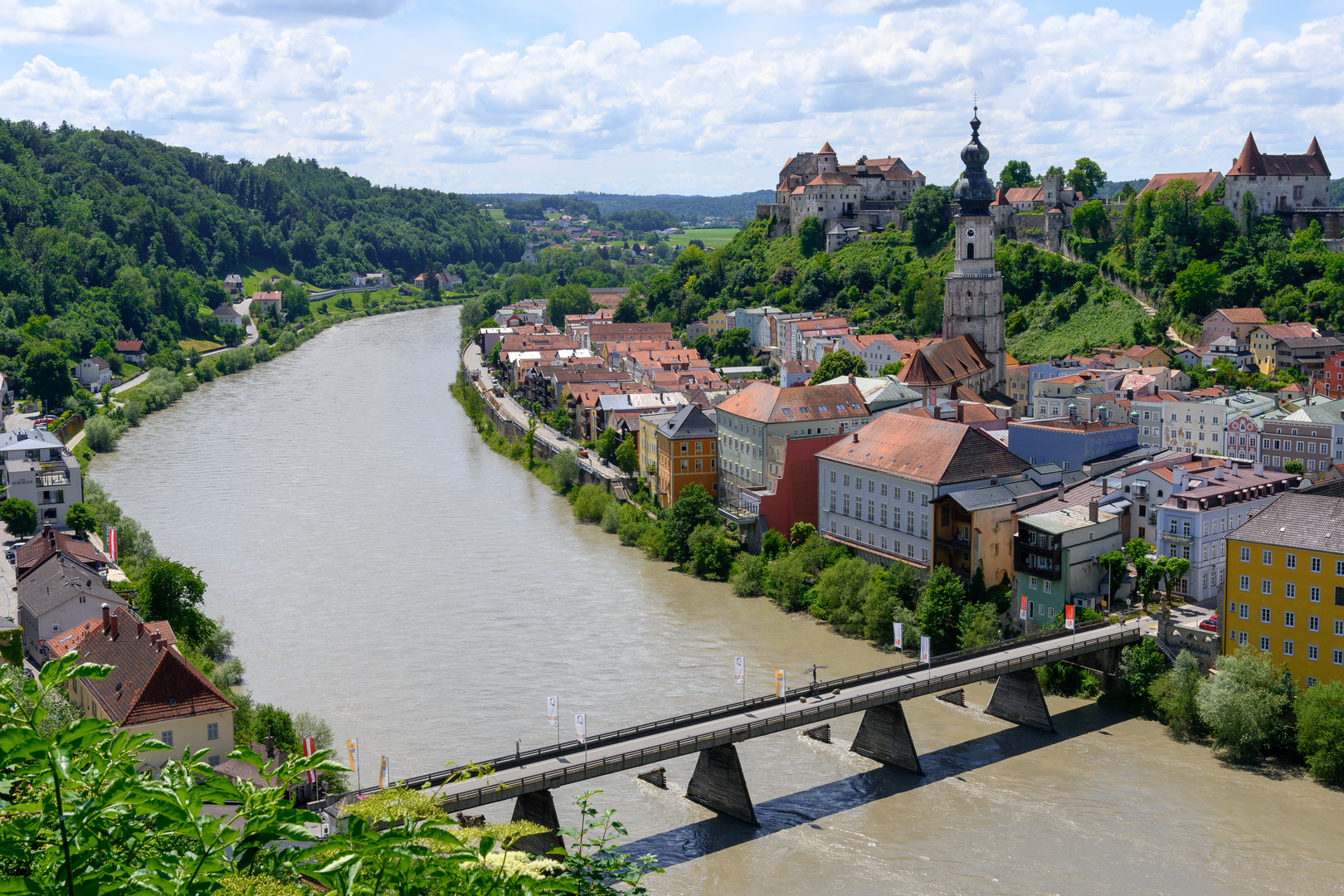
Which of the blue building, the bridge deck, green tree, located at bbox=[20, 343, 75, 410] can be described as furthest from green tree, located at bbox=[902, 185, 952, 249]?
the bridge deck

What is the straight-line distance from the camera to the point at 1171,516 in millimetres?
28531

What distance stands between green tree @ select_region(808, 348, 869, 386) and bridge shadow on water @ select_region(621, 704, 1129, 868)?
28.9m

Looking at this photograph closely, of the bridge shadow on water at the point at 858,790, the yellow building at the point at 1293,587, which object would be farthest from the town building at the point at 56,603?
the yellow building at the point at 1293,587

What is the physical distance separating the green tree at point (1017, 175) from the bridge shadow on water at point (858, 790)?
5892cm

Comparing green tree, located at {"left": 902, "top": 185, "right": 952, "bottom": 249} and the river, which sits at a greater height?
green tree, located at {"left": 902, "top": 185, "right": 952, "bottom": 249}

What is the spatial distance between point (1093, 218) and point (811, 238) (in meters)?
20.7

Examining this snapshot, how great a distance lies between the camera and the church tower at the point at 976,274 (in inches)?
2325

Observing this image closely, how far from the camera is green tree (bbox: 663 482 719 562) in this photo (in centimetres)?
3712

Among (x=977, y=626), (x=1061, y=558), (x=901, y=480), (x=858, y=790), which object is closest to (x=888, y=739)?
(x=858, y=790)

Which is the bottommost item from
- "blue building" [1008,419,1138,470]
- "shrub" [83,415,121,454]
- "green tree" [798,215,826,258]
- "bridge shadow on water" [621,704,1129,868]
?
"bridge shadow on water" [621,704,1129,868]

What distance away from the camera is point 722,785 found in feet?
69.2

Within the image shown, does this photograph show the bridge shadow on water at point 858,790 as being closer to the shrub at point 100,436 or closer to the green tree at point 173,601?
the green tree at point 173,601

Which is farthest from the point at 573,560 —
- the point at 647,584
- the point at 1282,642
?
the point at 1282,642

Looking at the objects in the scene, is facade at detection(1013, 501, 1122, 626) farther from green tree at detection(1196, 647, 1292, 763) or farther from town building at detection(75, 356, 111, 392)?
town building at detection(75, 356, 111, 392)
